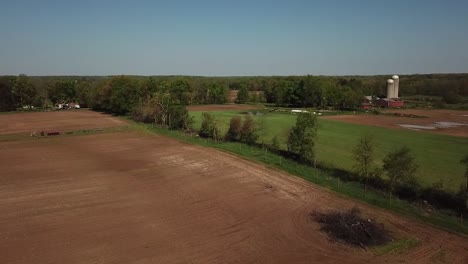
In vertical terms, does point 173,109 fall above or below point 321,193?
above

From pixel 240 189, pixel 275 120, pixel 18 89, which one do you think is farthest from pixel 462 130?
pixel 18 89

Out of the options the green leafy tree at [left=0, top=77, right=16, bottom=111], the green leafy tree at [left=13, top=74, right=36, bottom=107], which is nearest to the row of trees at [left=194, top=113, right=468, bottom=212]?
the green leafy tree at [left=13, top=74, right=36, bottom=107]

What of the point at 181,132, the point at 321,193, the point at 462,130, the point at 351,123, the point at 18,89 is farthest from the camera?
the point at 18,89

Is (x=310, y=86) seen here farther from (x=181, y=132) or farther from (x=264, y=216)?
(x=264, y=216)

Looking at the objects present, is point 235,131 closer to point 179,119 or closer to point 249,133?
point 249,133

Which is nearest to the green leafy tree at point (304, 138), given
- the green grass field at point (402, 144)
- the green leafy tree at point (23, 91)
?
the green grass field at point (402, 144)

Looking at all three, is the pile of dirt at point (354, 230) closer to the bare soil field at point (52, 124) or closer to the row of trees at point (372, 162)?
the row of trees at point (372, 162)
